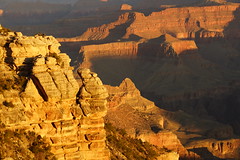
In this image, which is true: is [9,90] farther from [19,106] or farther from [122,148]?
[122,148]

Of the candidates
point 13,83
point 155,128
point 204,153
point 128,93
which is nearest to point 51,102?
point 13,83

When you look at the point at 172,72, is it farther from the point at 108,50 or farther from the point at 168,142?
the point at 168,142

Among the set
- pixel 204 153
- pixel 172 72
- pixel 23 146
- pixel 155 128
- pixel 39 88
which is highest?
pixel 39 88

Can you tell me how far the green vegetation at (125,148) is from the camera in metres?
30.5

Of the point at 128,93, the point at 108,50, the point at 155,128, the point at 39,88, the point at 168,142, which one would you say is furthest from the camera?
the point at 108,50

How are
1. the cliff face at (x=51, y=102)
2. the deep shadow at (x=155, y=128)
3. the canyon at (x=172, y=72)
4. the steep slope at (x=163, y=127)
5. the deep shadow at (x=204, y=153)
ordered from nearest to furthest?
the cliff face at (x=51, y=102) → the steep slope at (x=163, y=127) → the deep shadow at (x=155, y=128) → the deep shadow at (x=204, y=153) → the canyon at (x=172, y=72)

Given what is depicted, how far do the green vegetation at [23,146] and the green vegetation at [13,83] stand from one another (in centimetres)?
142

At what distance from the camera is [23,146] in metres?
25.0

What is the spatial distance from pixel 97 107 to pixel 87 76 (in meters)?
1.26

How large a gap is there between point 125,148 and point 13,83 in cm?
727

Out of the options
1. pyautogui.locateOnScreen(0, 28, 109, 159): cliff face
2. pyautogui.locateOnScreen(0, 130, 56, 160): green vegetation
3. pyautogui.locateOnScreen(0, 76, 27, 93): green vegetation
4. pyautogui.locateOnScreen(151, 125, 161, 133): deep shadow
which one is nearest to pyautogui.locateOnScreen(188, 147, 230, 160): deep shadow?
pyautogui.locateOnScreen(151, 125, 161, 133): deep shadow

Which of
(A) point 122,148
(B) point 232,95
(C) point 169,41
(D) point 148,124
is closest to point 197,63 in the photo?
(C) point 169,41

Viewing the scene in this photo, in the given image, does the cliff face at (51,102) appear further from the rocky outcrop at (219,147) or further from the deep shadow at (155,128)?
the rocky outcrop at (219,147)

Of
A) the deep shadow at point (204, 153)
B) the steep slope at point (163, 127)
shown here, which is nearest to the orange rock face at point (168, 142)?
the steep slope at point (163, 127)
